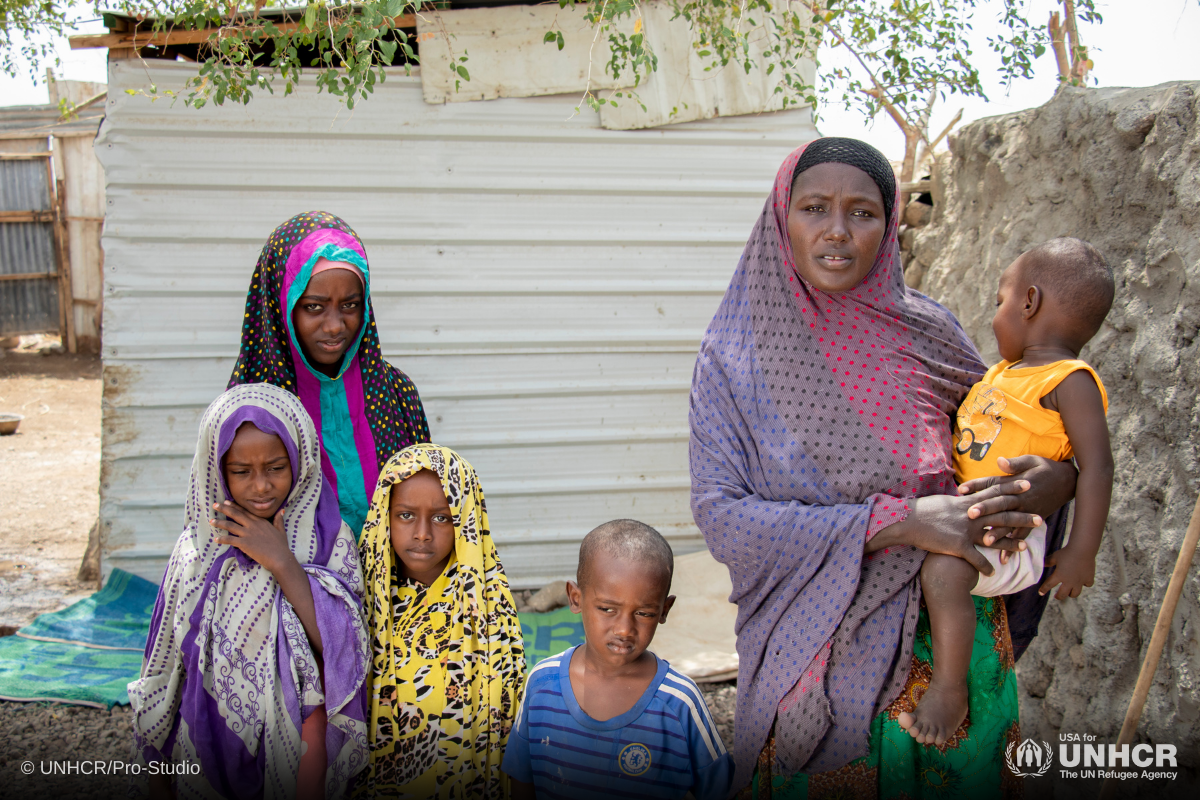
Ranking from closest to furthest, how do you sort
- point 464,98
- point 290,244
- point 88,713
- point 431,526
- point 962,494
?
point 962,494
point 431,526
point 290,244
point 88,713
point 464,98

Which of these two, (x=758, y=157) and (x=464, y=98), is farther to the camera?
(x=758, y=157)

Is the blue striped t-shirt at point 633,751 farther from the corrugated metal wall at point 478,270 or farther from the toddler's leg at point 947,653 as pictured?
the corrugated metal wall at point 478,270

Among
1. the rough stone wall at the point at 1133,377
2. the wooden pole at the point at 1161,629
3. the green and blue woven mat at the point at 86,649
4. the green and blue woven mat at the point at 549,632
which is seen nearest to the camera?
the wooden pole at the point at 1161,629

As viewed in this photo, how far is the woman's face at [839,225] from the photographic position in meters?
1.75

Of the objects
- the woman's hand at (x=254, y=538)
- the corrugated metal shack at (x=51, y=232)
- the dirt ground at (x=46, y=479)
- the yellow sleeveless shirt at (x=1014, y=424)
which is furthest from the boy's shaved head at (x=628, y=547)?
the corrugated metal shack at (x=51, y=232)

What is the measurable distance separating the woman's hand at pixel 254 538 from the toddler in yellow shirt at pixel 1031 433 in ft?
4.85

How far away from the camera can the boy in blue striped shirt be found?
181cm

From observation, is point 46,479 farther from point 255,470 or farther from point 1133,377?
point 1133,377

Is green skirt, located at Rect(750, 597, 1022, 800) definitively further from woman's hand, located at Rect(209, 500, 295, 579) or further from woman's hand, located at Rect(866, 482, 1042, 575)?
woman's hand, located at Rect(209, 500, 295, 579)

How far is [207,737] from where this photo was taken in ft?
6.70

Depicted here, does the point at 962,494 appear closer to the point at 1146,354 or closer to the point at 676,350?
the point at 1146,354

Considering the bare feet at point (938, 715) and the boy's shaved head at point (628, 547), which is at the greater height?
the boy's shaved head at point (628, 547)

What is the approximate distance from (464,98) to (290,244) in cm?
198

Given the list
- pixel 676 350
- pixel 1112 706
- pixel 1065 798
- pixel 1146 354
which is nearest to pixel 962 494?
pixel 1146 354
